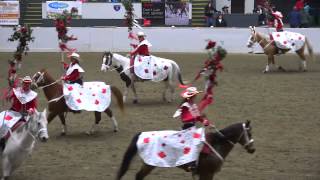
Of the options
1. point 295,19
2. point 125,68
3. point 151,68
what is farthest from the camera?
point 295,19

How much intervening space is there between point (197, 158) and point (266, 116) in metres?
7.15

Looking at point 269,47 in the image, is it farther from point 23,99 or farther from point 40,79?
point 23,99

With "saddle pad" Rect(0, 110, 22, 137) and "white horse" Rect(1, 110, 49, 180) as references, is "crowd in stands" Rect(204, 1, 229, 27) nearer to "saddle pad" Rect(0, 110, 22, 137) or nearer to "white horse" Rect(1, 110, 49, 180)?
"saddle pad" Rect(0, 110, 22, 137)

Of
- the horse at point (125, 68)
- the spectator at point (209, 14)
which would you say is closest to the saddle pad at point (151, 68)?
the horse at point (125, 68)

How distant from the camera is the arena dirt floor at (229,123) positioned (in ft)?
36.9

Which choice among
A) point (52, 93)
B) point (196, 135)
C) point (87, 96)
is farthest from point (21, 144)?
point (52, 93)

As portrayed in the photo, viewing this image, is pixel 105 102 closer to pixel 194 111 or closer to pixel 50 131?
pixel 50 131

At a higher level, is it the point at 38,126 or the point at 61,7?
the point at 61,7

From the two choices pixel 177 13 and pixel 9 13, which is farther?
pixel 177 13

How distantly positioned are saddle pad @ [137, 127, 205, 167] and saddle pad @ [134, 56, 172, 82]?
8.56 m

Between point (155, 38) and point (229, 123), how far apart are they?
1769cm

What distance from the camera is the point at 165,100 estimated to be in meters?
18.8

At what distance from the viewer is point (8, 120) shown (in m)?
10.8

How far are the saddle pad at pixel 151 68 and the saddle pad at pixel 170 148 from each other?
8.56 metres
